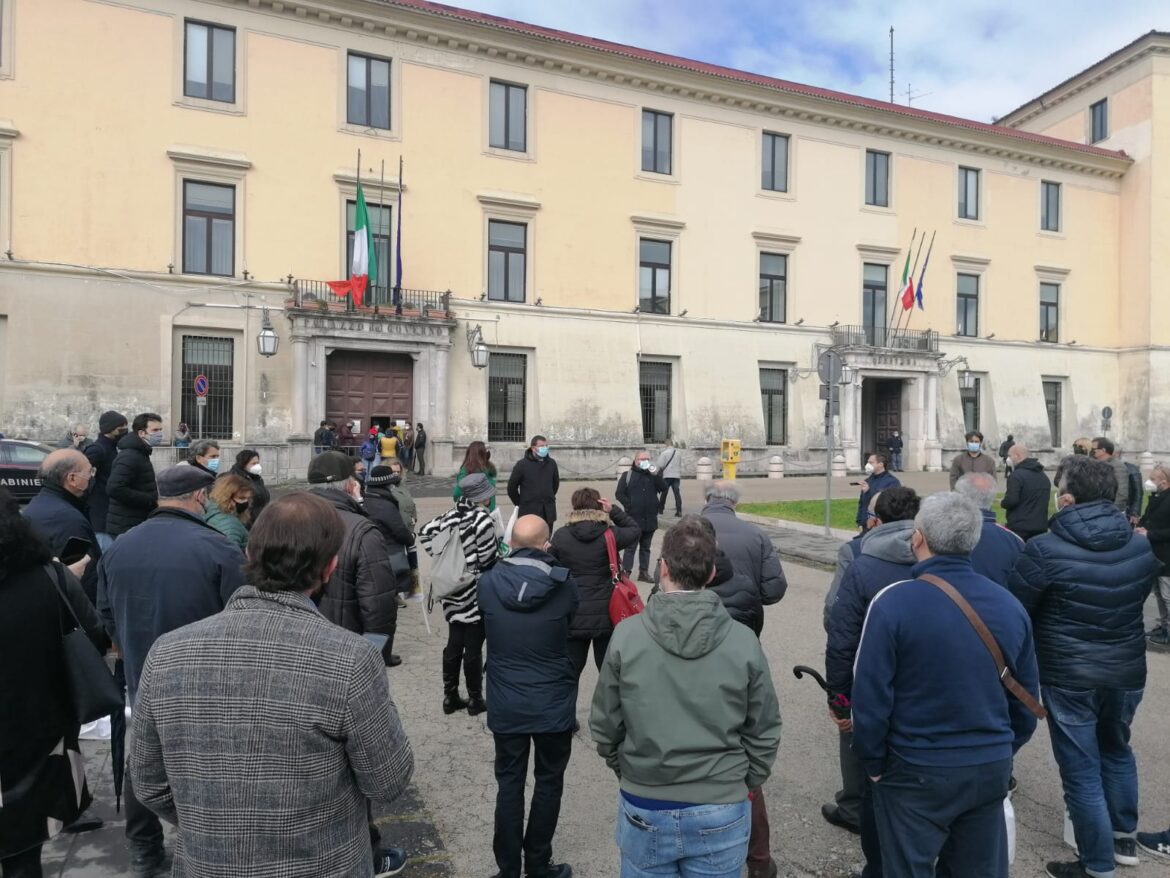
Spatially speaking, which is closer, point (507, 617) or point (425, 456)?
point (507, 617)

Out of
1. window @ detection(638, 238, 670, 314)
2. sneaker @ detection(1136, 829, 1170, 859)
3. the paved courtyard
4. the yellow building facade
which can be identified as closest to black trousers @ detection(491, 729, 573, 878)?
the paved courtyard

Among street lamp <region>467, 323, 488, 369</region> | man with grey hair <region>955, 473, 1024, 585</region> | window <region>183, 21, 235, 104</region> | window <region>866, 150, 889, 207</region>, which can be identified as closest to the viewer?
man with grey hair <region>955, 473, 1024, 585</region>

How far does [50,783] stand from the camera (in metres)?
2.87

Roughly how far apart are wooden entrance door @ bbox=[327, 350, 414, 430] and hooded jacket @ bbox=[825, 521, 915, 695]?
2132 centimetres

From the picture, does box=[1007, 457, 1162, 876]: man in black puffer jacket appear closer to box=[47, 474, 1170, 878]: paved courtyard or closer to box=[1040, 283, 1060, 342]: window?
box=[47, 474, 1170, 878]: paved courtyard

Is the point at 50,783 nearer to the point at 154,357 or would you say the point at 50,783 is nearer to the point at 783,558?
the point at 783,558

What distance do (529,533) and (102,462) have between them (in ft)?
20.0

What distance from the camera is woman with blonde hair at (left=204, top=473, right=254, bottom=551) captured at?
185 inches

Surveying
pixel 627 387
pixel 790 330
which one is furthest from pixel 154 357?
pixel 790 330

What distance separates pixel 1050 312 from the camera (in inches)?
1350

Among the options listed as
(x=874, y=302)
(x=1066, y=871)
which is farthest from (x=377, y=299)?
(x=1066, y=871)

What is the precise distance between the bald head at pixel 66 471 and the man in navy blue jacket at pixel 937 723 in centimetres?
461

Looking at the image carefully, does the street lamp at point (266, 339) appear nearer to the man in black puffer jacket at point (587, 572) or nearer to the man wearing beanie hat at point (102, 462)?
the man wearing beanie hat at point (102, 462)

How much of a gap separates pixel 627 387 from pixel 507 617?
23.2 m
